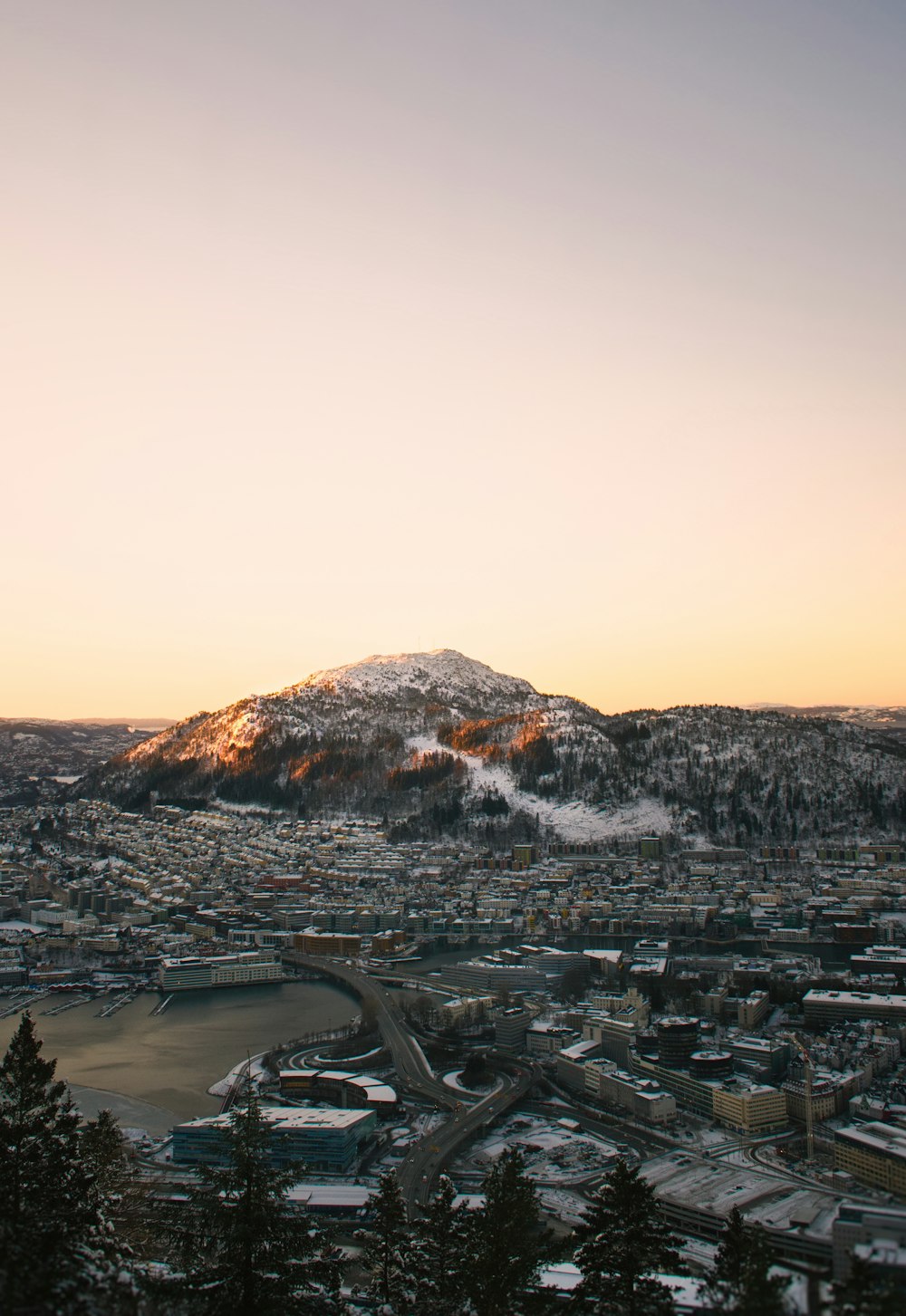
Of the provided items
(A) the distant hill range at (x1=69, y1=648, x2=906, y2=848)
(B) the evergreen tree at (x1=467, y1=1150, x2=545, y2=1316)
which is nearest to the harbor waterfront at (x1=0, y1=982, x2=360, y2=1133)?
(B) the evergreen tree at (x1=467, y1=1150, x2=545, y2=1316)

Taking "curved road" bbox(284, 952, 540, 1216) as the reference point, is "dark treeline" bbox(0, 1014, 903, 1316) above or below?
above

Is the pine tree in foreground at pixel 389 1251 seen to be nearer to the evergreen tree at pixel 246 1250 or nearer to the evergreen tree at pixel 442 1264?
the evergreen tree at pixel 442 1264

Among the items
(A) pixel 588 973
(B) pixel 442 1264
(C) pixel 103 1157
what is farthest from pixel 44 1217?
(A) pixel 588 973

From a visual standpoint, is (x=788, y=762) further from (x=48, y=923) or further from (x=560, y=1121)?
(x=560, y=1121)

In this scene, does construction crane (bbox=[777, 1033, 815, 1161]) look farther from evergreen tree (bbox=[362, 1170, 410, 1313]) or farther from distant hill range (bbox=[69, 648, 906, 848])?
distant hill range (bbox=[69, 648, 906, 848])

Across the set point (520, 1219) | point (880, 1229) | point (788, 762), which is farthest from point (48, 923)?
point (788, 762)

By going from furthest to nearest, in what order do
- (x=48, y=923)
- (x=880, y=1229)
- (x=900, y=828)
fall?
(x=900, y=828) < (x=48, y=923) < (x=880, y=1229)

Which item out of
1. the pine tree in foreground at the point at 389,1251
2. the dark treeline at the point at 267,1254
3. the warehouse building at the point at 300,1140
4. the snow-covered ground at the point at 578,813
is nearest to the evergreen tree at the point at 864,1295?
the dark treeline at the point at 267,1254
